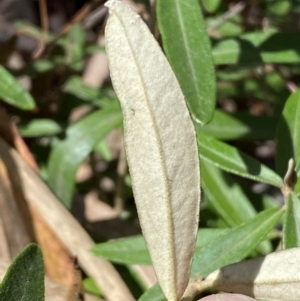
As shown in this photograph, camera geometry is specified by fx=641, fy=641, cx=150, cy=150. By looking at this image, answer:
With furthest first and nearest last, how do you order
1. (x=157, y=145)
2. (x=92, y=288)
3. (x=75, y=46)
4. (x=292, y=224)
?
(x=75, y=46), (x=92, y=288), (x=292, y=224), (x=157, y=145)

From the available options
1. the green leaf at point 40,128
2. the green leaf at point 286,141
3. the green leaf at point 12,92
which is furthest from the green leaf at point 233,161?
the green leaf at point 40,128

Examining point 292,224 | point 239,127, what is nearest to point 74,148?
point 239,127

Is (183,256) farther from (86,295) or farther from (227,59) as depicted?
(227,59)

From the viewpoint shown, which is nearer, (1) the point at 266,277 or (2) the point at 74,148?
(1) the point at 266,277

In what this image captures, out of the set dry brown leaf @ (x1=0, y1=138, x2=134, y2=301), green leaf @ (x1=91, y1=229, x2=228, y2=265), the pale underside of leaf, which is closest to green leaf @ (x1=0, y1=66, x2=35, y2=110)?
dry brown leaf @ (x1=0, y1=138, x2=134, y2=301)

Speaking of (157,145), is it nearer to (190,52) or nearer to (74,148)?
(190,52)
